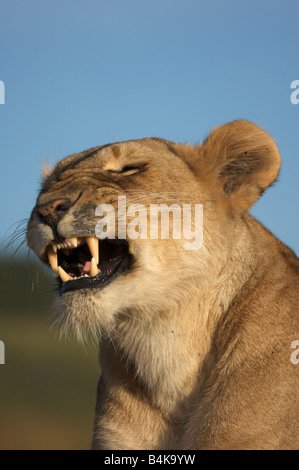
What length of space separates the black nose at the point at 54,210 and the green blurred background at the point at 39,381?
568 mm

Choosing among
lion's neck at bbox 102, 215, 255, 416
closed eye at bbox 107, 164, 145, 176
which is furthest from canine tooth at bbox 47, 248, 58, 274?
closed eye at bbox 107, 164, 145, 176

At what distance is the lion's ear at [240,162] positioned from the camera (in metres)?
5.08

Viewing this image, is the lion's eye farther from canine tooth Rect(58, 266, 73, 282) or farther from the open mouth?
canine tooth Rect(58, 266, 73, 282)

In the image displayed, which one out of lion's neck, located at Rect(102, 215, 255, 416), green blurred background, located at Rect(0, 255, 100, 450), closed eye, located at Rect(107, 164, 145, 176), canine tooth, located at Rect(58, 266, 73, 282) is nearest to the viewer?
canine tooth, located at Rect(58, 266, 73, 282)

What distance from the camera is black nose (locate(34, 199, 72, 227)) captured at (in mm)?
4566

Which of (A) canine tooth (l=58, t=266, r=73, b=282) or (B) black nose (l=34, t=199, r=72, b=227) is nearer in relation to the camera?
(B) black nose (l=34, t=199, r=72, b=227)

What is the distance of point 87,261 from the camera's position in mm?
4754

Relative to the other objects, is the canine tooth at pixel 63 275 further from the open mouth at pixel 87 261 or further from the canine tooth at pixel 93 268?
the canine tooth at pixel 93 268

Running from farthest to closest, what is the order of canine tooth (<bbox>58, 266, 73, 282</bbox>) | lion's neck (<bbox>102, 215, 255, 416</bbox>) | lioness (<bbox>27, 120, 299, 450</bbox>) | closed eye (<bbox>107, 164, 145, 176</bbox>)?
closed eye (<bbox>107, 164, 145, 176</bbox>) → lion's neck (<bbox>102, 215, 255, 416</bbox>) → canine tooth (<bbox>58, 266, 73, 282</bbox>) → lioness (<bbox>27, 120, 299, 450</bbox>)

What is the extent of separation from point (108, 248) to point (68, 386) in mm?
13174

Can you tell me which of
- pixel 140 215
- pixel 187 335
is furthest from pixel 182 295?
pixel 140 215

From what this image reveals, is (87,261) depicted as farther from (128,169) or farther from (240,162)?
(240,162)

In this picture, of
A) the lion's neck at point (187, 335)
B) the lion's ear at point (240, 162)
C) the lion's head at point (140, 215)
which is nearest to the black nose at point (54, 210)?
the lion's head at point (140, 215)

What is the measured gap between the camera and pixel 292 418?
4.40 m
